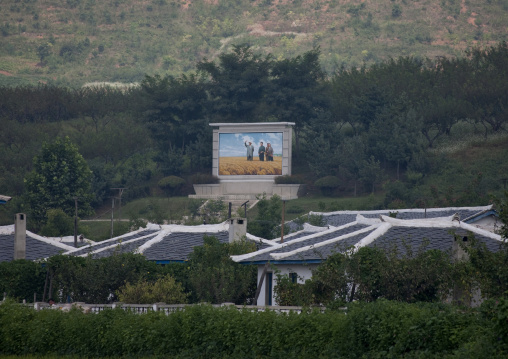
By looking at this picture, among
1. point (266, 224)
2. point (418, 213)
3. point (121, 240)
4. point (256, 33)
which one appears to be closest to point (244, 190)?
point (266, 224)

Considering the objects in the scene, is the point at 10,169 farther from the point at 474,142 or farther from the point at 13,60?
the point at 13,60

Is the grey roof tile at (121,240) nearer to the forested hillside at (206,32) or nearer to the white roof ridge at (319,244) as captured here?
the white roof ridge at (319,244)

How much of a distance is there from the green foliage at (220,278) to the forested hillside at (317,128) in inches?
1563

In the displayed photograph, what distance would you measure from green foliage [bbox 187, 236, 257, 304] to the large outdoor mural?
41536mm

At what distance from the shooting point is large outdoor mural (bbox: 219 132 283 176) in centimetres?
7125

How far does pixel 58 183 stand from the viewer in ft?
233

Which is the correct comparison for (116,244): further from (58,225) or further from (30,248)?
(58,225)

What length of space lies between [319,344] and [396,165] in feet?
197

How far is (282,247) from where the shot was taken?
29.8 meters

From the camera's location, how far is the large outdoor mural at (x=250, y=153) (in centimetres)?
7125

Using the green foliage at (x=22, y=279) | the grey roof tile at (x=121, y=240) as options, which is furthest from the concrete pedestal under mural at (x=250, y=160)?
the green foliage at (x=22, y=279)

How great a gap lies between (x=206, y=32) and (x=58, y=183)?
376ft

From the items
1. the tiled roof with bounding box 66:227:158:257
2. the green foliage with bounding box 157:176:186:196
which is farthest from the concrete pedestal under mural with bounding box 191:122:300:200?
the tiled roof with bounding box 66:227:158:257

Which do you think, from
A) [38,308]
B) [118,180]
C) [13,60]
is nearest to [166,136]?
[118,180]
